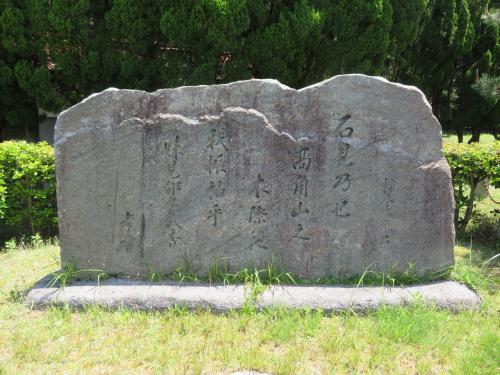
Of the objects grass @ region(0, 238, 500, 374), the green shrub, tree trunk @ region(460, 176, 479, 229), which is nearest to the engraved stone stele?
grass @ region(0, 238, 500, 374)

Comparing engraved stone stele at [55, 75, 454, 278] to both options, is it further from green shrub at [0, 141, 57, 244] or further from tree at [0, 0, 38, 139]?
tree at [0, 0, 38, 139]

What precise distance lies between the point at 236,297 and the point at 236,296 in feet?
0.04

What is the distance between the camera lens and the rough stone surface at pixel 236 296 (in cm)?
332

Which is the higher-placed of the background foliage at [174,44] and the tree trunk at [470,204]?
the background foliage at [174,44]

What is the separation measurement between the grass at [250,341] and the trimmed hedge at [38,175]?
197 centimetres

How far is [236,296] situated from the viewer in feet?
11.1

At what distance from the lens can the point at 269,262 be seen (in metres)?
3.61

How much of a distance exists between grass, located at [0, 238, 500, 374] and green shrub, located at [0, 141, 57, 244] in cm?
195

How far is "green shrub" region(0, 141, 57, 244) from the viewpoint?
16.5ft

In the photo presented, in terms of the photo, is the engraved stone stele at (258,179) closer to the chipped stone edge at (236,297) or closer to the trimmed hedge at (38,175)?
the chipped stone edge at (236,297)

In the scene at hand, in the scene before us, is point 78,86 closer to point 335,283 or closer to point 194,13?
point 194,13

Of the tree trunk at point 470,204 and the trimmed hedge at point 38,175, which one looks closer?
the trimmed hedge at point 38,175

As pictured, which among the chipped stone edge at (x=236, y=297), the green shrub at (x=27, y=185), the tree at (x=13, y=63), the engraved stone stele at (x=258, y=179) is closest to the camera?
the chipped stone edge at (x=236, y=297)

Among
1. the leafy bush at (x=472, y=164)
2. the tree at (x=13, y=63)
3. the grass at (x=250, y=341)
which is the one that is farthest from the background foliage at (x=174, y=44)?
the grass at (x=250, y=341)
